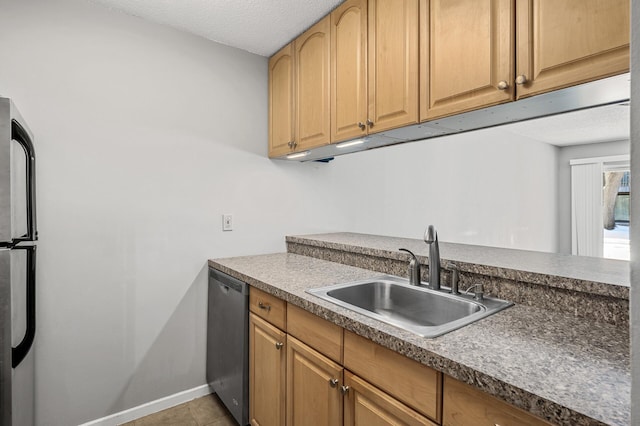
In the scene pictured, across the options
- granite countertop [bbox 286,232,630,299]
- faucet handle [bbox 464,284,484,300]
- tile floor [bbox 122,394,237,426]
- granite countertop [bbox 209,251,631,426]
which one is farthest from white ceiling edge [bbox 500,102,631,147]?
tile floor [bbox 122,394,237,426]

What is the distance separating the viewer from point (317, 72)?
200 centimetres

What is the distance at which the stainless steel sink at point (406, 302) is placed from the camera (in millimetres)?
1282

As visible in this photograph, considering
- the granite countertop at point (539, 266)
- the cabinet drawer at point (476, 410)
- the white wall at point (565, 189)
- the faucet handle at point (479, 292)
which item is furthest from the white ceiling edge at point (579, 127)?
the cabinet drawer at point (476, 410)

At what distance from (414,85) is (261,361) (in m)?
1.49

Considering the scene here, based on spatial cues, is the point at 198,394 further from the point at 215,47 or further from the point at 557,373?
the point at 215,47

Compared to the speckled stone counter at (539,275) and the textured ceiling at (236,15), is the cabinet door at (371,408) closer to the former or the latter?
the speckled stone counter at (539,275)

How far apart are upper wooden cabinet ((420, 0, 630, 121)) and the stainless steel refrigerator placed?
1.53 metres

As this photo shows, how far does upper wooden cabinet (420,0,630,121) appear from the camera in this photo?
97 centimetres

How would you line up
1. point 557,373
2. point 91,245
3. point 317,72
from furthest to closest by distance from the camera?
point 317,72
point 91,245
point 557,373

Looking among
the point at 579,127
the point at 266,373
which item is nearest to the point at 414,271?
the point at 266,373

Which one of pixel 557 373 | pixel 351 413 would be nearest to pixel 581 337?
pixel 557 373

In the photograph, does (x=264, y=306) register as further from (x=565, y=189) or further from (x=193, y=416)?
(x=565, y=189)

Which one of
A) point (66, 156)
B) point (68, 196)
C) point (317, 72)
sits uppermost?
point (317, 72)

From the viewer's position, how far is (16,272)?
47.3 inches
